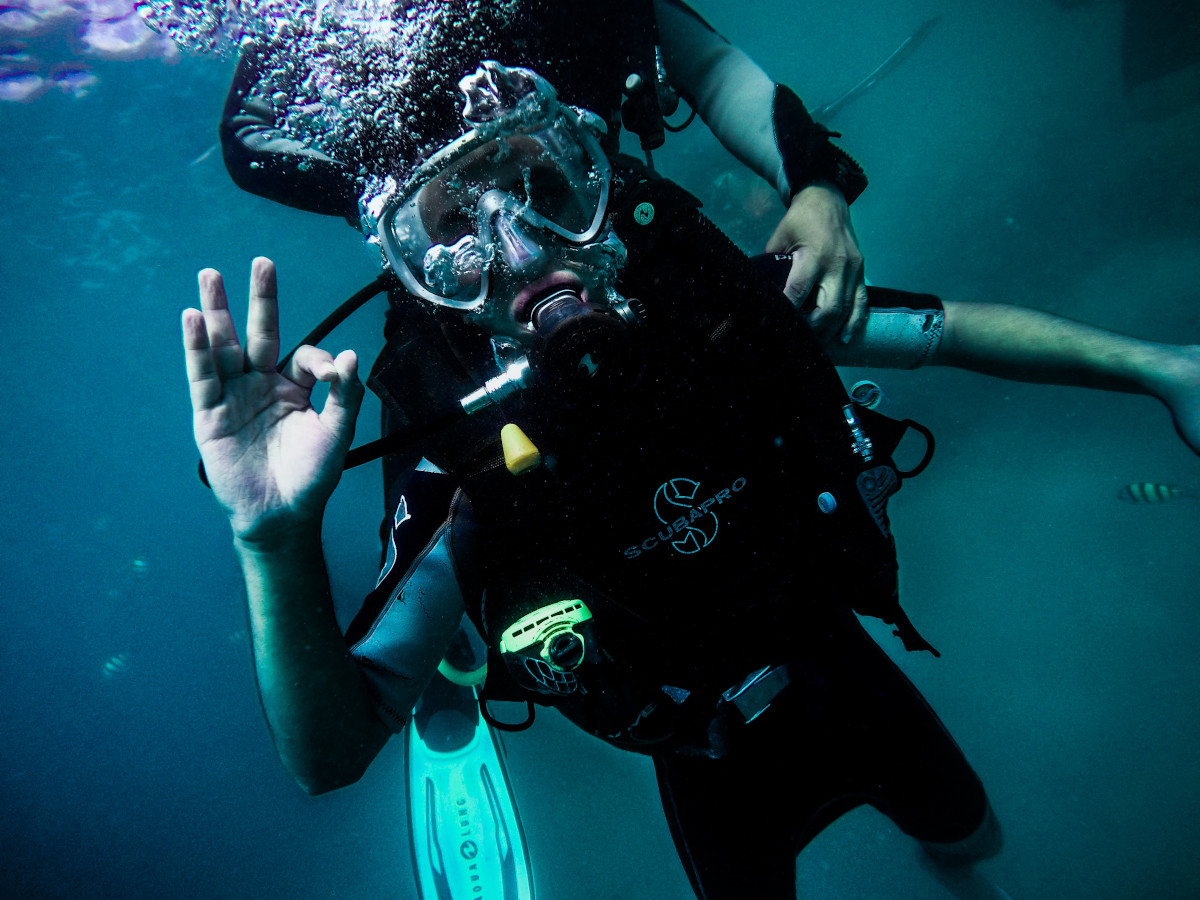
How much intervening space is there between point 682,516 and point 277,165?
6.98 ft

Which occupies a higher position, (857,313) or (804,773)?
(857,313)

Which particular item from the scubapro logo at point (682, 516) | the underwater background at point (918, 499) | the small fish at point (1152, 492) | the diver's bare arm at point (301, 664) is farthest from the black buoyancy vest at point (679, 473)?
the small fish at point (1152, 492)

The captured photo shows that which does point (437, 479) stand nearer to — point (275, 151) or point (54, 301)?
point (275, 151)

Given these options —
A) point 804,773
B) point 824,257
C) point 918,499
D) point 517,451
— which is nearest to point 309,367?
point 517,451

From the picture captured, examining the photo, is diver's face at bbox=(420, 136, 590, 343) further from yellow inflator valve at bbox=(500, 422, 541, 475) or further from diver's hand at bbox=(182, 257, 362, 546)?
diver's hand at bbox=(182, 257, 362, 546)

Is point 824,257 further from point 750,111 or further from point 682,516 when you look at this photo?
point 682,516

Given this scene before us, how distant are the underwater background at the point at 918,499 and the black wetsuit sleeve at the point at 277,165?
2.34 metres

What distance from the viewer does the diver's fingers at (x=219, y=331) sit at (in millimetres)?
1485

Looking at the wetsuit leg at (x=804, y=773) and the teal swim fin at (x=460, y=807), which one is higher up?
the wetsuit leg at (x=804, y=773)

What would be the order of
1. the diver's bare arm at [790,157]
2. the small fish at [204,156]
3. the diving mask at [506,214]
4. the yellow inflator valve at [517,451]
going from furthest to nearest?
the small fish at [204,156] < the diver's bare arm at [790,157] < the diving mask at [506,214] < the yellow inflator valve at [517,451]

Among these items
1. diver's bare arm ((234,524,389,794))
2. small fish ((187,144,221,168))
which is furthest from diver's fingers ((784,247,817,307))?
small fish ((187,144,221,168))

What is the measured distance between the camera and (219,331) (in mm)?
1502

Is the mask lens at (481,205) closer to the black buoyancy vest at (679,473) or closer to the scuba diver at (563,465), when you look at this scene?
the scuba diver at (563,465)

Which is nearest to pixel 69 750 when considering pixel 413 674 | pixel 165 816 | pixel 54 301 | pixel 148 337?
pixel 165 816
